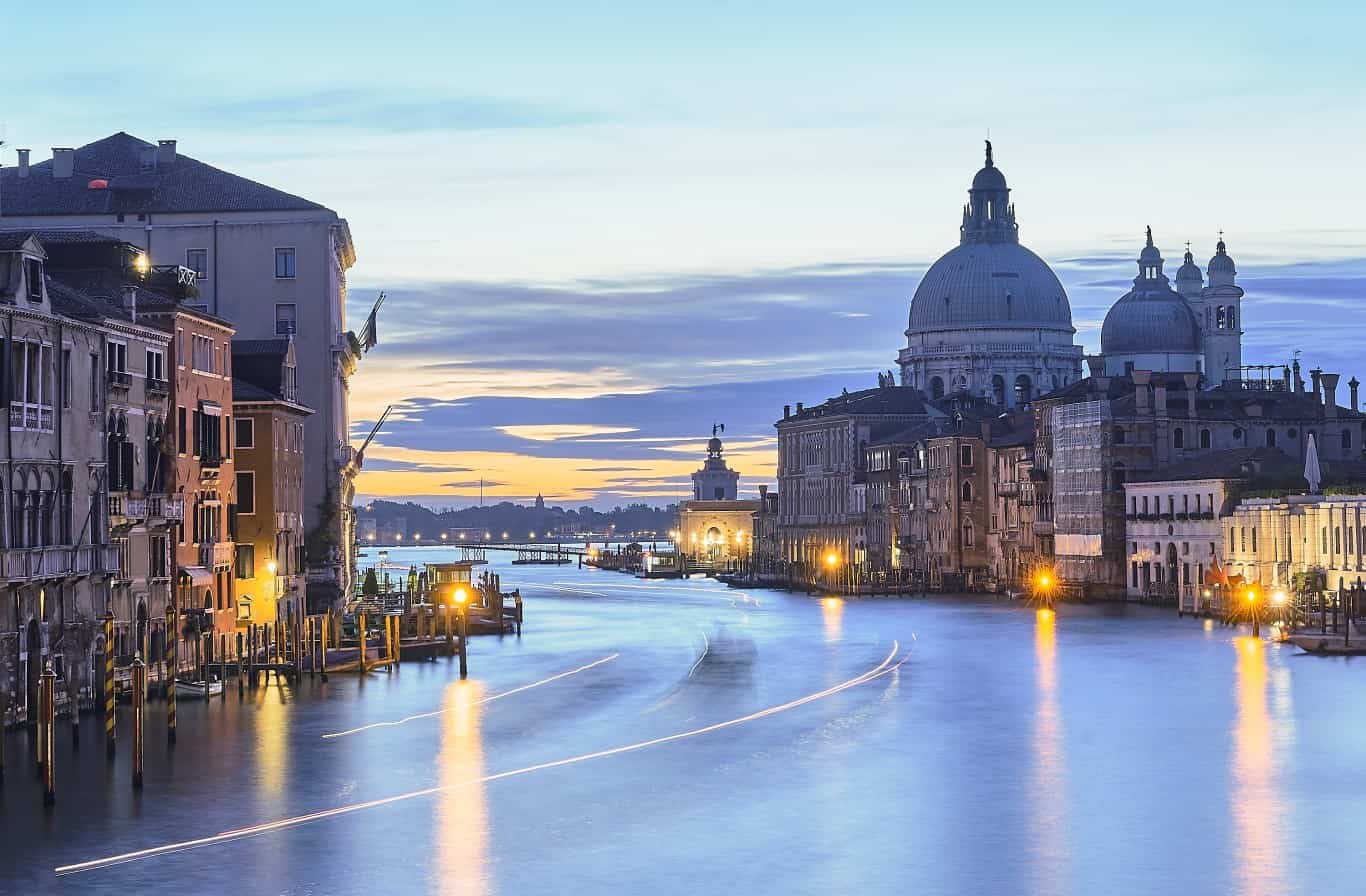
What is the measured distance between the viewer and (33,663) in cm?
3691

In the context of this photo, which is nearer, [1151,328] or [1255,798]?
[1255,798]

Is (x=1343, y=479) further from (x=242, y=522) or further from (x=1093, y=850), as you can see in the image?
(x=1093, y=850)

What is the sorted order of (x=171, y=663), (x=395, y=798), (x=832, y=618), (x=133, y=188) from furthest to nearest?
(x=832, y=618)
(x=133, y=188)
(x=171, y=663)
(x=395, y=798)

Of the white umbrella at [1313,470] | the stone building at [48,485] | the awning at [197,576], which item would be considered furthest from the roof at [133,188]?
the white umbrella at [1313,470]

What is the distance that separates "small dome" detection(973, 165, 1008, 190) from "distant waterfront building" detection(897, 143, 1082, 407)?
375 centimetres

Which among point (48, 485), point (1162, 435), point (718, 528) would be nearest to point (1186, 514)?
point (1162, 435)

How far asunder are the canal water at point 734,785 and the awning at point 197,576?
8.02 ft

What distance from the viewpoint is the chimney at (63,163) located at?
6912 centimetres

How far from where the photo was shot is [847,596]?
112562 mm

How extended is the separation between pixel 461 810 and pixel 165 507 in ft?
48.8

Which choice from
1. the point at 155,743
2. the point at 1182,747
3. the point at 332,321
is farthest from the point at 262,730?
the point at 332,321

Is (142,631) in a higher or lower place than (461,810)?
higher

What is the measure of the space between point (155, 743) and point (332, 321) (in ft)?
110

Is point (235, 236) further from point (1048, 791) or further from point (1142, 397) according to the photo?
point (1048, 791)
